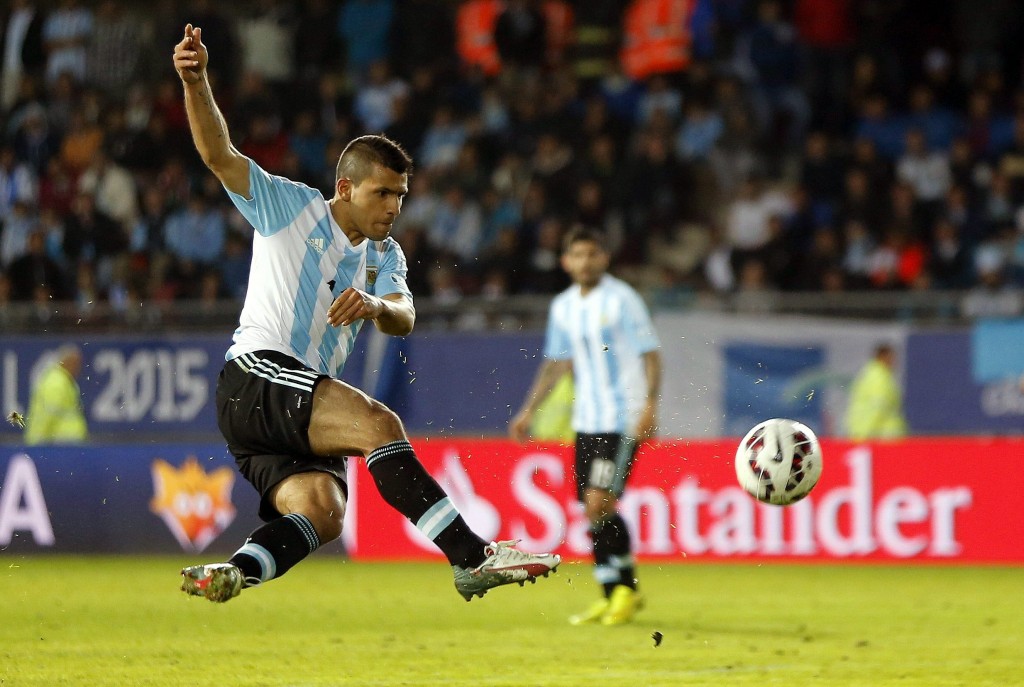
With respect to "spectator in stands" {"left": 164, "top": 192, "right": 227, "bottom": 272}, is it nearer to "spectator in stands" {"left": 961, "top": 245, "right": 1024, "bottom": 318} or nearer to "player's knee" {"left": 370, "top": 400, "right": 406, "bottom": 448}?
"spectator in stands" {"left": 961, "top": 245, "right": 1024, "bottom": 318}

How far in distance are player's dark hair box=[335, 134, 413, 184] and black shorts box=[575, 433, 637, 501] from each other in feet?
10.3

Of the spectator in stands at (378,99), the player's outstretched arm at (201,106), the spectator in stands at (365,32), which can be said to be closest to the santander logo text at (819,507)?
the spectator in stands at (378,99)

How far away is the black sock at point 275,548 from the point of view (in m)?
5.78

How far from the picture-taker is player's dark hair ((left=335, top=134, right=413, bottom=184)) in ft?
20.7

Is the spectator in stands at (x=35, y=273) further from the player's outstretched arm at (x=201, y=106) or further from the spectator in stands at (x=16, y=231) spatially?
the player's outstretched arm at (x=201, y=106)

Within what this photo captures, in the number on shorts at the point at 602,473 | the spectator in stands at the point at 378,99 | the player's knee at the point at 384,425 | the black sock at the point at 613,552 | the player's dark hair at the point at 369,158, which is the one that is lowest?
the black sock at the point at 613,552

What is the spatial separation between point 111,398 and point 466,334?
10.9ft

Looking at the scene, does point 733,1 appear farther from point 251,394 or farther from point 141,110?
point 251,394

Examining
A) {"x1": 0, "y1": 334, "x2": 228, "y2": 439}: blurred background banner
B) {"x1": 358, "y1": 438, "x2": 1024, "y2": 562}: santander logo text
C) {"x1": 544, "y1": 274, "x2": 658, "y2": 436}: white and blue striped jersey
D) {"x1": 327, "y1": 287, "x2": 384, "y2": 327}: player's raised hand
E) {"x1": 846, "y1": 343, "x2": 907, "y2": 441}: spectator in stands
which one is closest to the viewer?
{"x1": 327, "y1": 287, "x2": 384, "y2": 327}: player's raised hand

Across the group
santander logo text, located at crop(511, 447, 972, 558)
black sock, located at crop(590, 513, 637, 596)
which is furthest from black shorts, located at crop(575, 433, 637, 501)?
santander logo text, located at crop(511, 447, 972, 558)

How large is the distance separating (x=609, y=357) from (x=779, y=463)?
2073mm

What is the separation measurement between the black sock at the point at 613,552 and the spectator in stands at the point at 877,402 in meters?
5.61

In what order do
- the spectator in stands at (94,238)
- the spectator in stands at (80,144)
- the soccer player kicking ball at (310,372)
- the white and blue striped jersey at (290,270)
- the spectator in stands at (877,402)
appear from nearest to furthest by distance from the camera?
the soccer player kicking ball at (310,372) → the white and blue striped jersey at (290,270) → the spectator in stands at (877,402) → the spectator in stands at (94,238) → the spectator in stands at (80,144)

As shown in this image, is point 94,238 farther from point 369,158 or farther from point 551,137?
point 369,158
